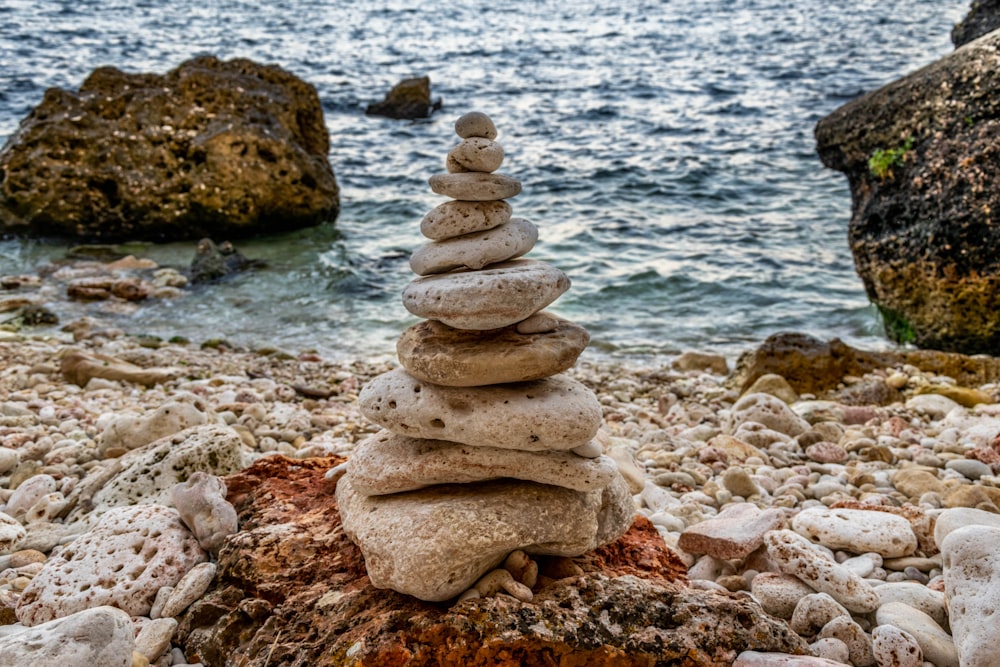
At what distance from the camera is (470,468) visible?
126 inches

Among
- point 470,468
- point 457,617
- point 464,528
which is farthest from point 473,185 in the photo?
point 457,617

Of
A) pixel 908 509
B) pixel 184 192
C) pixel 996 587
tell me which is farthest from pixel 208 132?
pixel 996 587

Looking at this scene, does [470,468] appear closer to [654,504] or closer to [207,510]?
[207,510]

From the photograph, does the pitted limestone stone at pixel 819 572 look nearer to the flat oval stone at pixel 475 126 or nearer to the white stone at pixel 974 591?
the white stone at pixel 974 591

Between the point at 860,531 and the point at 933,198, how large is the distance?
555cm

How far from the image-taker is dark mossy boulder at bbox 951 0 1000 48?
394 inches

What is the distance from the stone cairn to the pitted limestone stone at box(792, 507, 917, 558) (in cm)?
109

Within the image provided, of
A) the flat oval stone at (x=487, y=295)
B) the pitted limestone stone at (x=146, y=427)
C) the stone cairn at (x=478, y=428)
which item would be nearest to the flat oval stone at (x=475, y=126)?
the stone cairn at (x=478, y=428)

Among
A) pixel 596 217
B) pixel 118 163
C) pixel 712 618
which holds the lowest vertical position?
pixel 596 217

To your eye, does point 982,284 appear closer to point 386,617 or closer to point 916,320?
point 916,320

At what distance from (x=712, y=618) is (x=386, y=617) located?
1.15m

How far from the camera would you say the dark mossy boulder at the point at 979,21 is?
32.9 ft

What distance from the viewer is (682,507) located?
4402 mm

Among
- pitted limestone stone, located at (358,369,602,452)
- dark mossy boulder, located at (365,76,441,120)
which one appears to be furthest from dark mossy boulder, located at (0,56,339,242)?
pitted limestone stone, located at (358,369,602,452)
